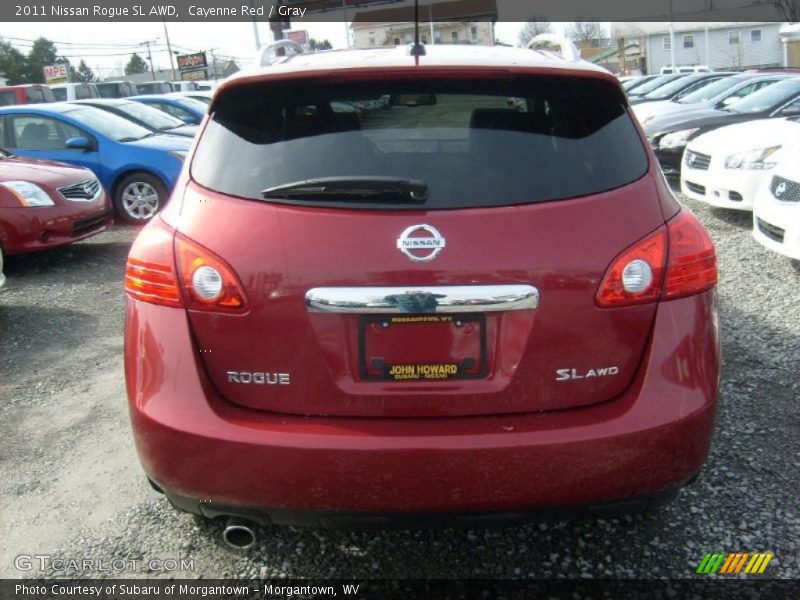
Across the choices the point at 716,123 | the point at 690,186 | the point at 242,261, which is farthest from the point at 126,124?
the point at 242,261

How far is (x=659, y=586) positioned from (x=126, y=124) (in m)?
9.87

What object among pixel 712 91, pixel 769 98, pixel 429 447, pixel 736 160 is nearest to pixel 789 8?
pixel 712 91

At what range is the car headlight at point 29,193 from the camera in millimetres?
6836

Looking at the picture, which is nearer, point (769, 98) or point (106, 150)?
point (106, 150)

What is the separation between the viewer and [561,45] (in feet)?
9.79

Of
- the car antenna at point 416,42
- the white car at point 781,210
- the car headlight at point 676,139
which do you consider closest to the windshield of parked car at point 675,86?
the car headlight at point 676,139

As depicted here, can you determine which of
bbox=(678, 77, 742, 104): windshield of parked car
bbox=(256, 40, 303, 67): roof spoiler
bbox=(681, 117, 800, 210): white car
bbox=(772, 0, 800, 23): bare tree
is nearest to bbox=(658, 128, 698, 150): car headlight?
bbox=(681, 117, 800, 210): white car

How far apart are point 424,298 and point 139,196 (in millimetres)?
8442

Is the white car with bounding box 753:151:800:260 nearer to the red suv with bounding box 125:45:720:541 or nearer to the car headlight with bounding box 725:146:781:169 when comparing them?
the car headlight with bounding box 725:146:781:169

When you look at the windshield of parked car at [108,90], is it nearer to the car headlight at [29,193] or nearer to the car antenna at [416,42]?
the car headlight at [29,193]

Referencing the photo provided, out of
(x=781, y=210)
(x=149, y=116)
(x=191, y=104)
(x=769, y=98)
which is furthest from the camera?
(x=191, y=104)

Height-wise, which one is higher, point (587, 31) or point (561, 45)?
point (587, 31)

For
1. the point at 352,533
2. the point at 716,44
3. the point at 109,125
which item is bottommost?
the point at 352,533

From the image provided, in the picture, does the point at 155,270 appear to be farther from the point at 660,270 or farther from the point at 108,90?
the point at 108,90
